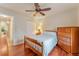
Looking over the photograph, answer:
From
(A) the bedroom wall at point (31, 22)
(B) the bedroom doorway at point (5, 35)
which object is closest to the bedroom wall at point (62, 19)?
(A) the bedroom wall at point (31, 22)

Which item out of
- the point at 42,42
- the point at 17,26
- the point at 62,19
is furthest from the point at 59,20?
the point at 17,26

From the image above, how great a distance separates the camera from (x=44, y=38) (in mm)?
1907

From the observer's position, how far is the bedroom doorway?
1943 millimetres

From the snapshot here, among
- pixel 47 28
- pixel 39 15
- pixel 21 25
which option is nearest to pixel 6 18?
pixel 21 25

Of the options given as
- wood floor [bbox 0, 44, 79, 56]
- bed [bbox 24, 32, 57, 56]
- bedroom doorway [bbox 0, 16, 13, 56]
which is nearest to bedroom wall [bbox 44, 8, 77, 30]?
bed [bbox 24, 32, 57, 56]

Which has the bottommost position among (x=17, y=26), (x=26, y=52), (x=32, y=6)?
(x=26, y=52)

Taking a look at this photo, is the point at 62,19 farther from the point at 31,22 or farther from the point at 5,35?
the point at 5,35

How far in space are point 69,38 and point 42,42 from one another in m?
0.40

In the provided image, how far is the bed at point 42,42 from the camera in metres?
1.89

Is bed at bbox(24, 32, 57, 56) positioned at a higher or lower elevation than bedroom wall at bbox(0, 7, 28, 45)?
lower

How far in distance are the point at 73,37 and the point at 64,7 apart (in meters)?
0.46

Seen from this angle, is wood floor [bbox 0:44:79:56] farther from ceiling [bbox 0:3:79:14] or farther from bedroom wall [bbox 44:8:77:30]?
ceiling [bbox 0:3:79:14]

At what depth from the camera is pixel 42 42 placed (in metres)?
1.89

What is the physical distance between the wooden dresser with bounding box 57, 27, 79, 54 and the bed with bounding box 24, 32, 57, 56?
0.09 m
